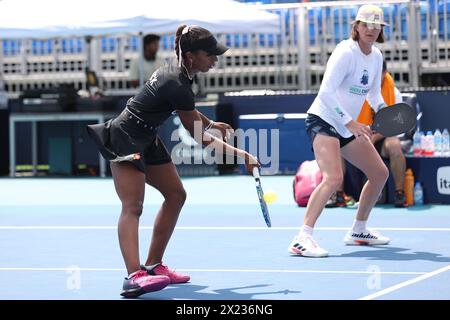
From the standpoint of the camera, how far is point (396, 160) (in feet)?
40.8

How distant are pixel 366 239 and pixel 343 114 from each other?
4.23 ft

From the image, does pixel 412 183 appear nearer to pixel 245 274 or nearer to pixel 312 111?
pixel 312 111

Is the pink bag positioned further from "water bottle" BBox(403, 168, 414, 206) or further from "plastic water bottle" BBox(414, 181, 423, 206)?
"plastic water bottle" BBox(414, 181, 423, 206)

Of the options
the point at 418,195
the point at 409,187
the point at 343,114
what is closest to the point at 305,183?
the point at 409,187

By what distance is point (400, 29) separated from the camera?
17.4m

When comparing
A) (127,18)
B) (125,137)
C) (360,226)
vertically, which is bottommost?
(360,226)

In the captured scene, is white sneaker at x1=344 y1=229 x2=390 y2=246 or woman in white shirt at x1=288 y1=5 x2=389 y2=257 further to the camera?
white sneaker at x1=344 y1=229 x2=390 y2=246

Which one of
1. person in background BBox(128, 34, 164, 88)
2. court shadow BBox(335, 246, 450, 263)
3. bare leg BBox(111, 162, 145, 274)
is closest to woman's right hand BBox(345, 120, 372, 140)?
court shadow BBox(335, 246, 450, 263)

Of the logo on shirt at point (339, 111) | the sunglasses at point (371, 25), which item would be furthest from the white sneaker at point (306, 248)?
the sunglasses at point (371, 25)

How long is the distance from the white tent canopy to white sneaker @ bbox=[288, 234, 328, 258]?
8163mm

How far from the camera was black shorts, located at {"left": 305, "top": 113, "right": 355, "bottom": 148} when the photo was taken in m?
8.95

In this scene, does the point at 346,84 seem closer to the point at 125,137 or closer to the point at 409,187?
the point at 125,137

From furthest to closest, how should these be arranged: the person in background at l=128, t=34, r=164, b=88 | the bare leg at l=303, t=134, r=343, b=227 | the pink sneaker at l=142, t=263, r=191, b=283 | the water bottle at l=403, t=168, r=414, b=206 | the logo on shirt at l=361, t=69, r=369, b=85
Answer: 1. the person in background at l=128, t=34, r=164, b=88
2. the water bottle at l=403, t=168, r=414, b=206
3. the logo on shirt at l=361, t=69, r=369, b=85
4. the bare leg at l=303, t=134, r=343, b=227
5. the pink sneaker at l=142, t=263, r=191, b=283

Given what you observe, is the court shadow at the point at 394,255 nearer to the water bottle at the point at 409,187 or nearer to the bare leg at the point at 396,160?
the bare leg at the point at 396,160
